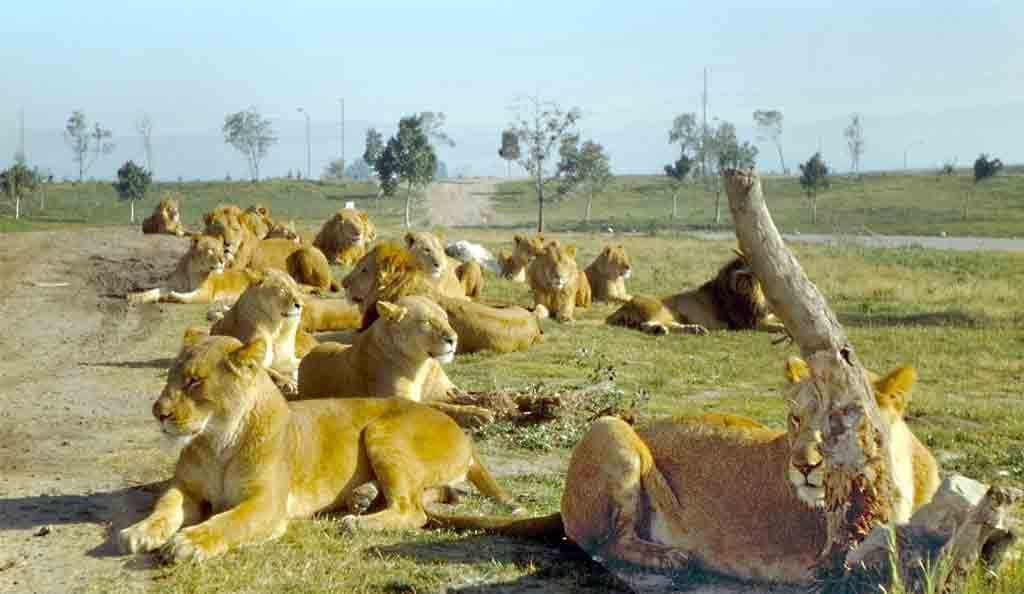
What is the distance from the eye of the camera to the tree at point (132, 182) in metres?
71.0

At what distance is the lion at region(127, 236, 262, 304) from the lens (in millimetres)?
19484

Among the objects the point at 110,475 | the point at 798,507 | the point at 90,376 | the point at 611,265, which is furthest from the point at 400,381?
the point at 611,265

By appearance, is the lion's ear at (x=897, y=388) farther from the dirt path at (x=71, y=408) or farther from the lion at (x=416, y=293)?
the lion at (x=416, y=293)

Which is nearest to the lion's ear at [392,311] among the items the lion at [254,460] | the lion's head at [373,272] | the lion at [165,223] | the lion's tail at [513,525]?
the lion at [254,460]

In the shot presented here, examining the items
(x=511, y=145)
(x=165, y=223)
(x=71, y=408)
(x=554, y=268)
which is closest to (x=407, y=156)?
(x=511, y=145)

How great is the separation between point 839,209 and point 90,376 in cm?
7469

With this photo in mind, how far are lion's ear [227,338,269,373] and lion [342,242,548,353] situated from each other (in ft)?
26.6

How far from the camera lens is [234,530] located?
265 inches

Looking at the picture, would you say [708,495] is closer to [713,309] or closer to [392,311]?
[392,311]

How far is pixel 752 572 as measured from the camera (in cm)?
603

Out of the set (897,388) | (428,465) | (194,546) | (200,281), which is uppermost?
(897,388)

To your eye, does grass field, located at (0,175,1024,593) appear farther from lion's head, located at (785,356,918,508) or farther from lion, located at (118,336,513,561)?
lion's head, located at (785,356,918,508)

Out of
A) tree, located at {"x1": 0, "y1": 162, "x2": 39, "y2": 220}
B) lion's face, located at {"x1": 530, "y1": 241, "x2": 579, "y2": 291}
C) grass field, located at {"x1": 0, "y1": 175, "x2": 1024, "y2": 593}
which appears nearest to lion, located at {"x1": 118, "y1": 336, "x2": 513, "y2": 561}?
grass field, located at {"x1": 0, "y1": 175, "x2": 1024, "y2": 593}

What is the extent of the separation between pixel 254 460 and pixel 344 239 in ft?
60.7
